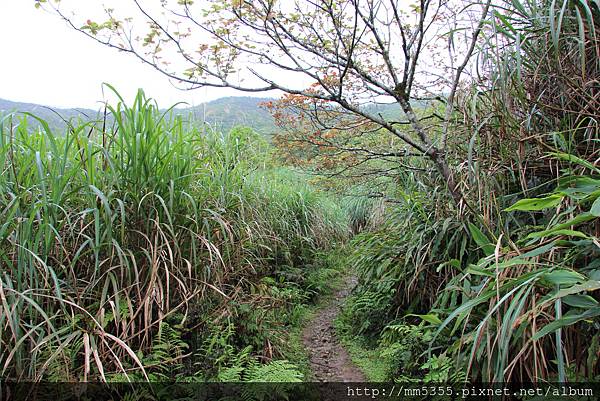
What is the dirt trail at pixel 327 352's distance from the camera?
2.47 m

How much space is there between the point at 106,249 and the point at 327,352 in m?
1.83

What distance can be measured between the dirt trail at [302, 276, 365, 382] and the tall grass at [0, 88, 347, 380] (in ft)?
2.17

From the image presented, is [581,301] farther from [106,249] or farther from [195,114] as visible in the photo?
[195,114]

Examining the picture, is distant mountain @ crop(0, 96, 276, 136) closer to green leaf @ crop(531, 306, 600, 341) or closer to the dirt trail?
the dirt trail

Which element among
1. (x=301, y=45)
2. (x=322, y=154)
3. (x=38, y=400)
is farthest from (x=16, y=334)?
(x=322, y=154)

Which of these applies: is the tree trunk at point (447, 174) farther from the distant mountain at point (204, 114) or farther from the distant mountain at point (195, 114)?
the distant mountain at point (195, 114)

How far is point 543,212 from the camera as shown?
1.89 metres

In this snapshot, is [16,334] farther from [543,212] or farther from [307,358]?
[543,212]

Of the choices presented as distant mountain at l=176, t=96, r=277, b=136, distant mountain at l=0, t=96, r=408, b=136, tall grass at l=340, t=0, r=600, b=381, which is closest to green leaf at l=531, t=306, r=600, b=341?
tall grass at l=340, t=0, r=600, b=381

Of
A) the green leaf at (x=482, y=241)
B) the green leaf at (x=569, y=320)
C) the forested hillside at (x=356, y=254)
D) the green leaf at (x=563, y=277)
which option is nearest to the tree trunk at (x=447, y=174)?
the forested hillside at (x=356, y=254)

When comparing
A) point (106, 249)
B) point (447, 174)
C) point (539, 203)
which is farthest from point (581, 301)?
point (106, 249)

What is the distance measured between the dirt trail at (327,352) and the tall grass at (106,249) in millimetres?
661

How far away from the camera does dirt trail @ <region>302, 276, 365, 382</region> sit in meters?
2.47

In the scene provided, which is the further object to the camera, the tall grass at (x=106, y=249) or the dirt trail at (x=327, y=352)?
the dirt trail at (x=327, y=352)
